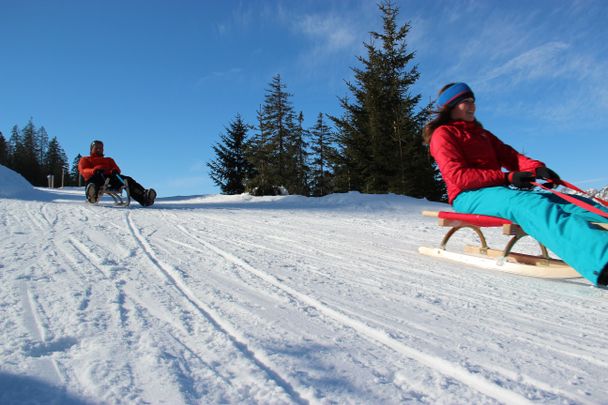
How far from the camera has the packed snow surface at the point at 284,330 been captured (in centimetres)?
117

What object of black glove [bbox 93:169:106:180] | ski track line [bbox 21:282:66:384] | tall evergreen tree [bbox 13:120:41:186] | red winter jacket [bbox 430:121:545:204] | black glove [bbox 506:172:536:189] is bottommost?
ski track line [bbox 21:282:66:384]

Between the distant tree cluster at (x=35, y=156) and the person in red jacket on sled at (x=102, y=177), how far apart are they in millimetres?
57304

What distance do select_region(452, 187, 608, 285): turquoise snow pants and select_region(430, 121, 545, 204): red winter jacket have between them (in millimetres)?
107

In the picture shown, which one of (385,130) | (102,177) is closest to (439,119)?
(102,177)

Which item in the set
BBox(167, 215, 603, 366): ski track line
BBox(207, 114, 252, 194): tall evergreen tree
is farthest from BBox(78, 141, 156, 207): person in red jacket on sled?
BBox(207, 114, 252, 194): tall evergreen tree

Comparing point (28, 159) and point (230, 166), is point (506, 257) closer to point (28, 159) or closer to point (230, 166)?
point (230, 166)

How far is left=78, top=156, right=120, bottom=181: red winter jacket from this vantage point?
10055mm

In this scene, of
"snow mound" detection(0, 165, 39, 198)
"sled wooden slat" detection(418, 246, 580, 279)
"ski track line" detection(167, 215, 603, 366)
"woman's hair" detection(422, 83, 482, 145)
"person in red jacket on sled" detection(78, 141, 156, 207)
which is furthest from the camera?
"snow mound" detection(0, 165, 39, 198)

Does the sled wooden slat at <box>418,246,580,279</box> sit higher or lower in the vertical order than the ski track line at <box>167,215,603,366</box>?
higher

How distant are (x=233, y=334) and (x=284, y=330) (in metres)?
0.21

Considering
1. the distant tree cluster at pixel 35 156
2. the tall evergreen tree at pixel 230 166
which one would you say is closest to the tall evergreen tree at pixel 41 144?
the distant tree cluster at pixel 35 156

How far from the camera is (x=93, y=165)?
403 inches

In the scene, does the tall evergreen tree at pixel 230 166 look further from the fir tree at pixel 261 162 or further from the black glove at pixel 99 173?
the black glove at pixel 99 173

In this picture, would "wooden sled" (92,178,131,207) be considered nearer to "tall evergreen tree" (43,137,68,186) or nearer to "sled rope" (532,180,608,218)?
"sled rope" (532,180,608,218)
